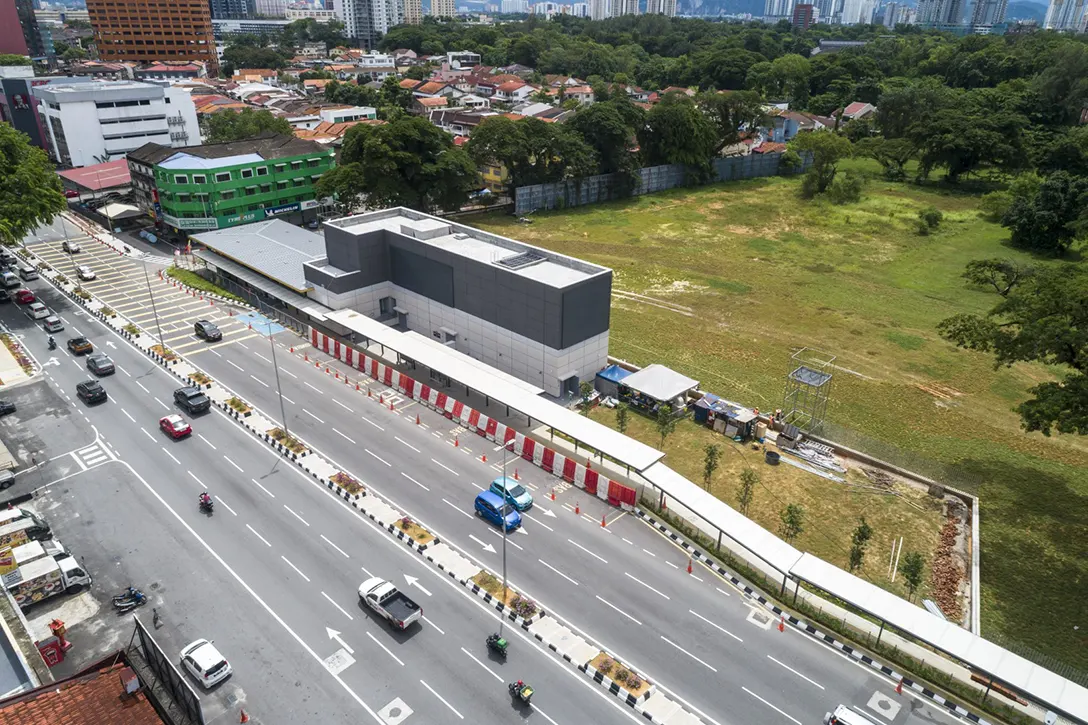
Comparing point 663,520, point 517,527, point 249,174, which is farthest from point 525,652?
point 249,174

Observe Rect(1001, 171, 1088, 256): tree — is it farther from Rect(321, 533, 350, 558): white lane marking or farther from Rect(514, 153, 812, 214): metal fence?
Rect(321, 533, 350, 558): white lane marking

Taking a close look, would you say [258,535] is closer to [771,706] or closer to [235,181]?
[771,706]

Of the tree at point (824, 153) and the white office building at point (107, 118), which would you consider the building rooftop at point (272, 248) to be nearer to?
the white office building at point (107, 118)

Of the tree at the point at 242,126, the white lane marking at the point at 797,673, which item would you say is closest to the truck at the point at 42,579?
the white lane marking at the point at 797,673

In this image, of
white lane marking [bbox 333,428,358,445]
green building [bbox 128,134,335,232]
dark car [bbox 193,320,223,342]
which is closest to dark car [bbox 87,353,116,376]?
dark car [bbox 193,320,223,342]

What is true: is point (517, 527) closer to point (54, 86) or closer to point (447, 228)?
point (447, 228)
